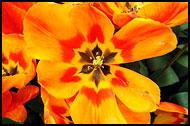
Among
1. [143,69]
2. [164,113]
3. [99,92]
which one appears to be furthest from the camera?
[143,69]

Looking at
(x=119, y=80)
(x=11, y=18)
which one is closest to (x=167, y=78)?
(x=119, y=80)

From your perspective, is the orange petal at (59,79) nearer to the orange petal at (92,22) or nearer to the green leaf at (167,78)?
the orange petal at (92,22)

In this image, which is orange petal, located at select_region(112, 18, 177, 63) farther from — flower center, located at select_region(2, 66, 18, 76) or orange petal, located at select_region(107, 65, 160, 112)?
flower center, located at select_region(2, 66, 18, 76)

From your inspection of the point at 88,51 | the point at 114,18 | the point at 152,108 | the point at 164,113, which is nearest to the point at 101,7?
the point at 114,18

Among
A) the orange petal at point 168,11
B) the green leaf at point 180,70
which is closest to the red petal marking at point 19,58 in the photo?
the orange petal at point 168,11

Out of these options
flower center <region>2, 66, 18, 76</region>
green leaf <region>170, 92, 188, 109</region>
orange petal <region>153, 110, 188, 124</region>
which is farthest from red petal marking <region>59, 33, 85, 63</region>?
green leaf <region>170, 92, 188, 109</region>

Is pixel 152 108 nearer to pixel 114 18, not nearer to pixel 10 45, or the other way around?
pixel 114 18

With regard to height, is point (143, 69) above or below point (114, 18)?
below
